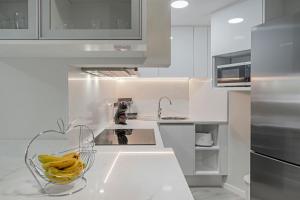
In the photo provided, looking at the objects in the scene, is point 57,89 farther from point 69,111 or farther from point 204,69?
point 204,69

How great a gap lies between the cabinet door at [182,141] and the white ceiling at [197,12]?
140cm

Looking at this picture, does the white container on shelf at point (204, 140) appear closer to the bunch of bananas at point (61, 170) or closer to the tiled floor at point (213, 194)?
the tiled floor at point (213, 194)

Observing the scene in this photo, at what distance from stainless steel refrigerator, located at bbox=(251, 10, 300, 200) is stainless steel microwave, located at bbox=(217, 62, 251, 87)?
55 cm

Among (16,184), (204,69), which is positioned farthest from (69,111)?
(204,69)

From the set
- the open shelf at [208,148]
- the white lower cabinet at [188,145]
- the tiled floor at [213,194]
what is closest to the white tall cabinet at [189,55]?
the white lower cabinet at [188,145]

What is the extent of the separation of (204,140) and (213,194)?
2.26 ft

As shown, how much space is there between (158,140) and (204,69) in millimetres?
1904

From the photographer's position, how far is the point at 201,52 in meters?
3.77

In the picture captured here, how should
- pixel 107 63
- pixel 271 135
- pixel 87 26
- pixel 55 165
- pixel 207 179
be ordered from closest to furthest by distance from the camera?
pixel 55 165 < pixel 87 26 < pixel 107 63 < pixel 271 135 < pixel 207 179

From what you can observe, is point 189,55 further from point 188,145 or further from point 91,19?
point 91,19

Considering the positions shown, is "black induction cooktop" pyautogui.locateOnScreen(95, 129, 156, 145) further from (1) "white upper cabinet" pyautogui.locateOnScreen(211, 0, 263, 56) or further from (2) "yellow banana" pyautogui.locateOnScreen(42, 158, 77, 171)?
(1) "white upper cabinet" pyautogui.locateOnScreen(211, 0, 263, 56)

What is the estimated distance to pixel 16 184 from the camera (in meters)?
1.11

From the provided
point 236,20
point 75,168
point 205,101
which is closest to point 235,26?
point 236,20

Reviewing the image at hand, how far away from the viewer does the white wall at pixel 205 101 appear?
382 cm
